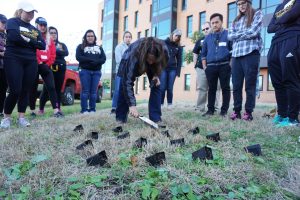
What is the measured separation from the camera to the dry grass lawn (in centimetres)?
197

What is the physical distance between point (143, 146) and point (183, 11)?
29.7 meters

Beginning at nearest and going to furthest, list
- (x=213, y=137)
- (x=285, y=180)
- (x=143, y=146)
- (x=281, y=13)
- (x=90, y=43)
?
(x=285, y=180)
(x=143, y=146)
(x=213, y=137)
(x=281, y=13)
(x=90, y=43)

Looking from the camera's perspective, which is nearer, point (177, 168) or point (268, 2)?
point (177, 168)

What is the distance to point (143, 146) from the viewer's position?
2.95 meters

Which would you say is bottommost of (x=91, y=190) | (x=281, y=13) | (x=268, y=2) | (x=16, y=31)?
(x=91, y=190)

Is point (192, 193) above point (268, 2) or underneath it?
underneath

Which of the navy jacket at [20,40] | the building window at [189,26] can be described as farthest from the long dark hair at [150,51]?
the building window at [189,26]

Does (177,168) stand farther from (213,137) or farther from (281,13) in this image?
(281,13)

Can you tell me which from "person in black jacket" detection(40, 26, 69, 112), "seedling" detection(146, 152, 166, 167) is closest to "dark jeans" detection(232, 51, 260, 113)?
"seedling" detection(146, 152, 166, 167)

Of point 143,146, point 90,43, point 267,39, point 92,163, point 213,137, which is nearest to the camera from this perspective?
point 92,163

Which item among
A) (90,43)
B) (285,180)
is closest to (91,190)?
(285,180)

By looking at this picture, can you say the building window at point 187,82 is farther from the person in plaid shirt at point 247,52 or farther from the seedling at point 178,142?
the seedling at point 178,142

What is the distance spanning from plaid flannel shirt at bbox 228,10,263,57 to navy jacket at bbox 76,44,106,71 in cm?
290

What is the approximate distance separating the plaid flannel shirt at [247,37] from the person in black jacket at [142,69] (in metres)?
1.40
